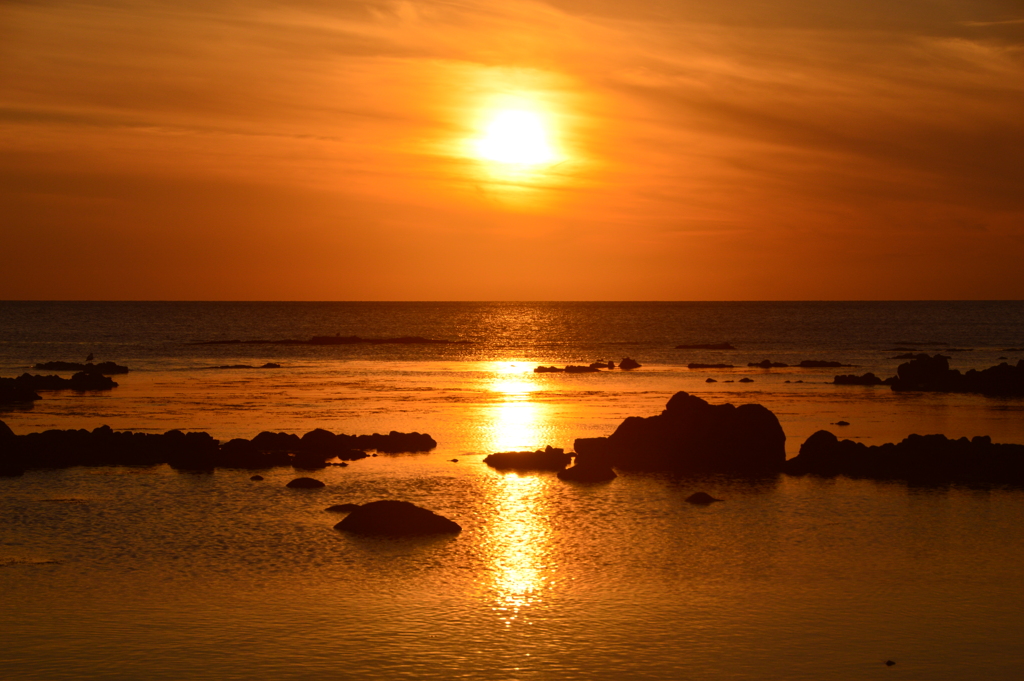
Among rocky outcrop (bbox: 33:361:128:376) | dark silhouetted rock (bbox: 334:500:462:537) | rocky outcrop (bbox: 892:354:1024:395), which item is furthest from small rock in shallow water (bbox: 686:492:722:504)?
rocky outcrop (bbox: 33:361:128:376)

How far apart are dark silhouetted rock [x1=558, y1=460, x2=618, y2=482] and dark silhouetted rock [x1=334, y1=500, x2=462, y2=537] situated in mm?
11522

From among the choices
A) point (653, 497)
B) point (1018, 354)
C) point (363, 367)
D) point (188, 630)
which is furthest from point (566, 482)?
point (1018, 354)

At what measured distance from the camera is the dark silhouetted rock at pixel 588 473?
44781 millimetres

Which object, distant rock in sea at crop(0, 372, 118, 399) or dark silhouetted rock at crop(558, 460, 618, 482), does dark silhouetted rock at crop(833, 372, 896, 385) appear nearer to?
dark silhouetted rock at crop(558, 460, 618, 482)

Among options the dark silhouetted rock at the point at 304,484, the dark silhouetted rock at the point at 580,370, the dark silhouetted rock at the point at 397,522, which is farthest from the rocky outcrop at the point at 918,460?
the dark silhouetted rock at the point at 580,370

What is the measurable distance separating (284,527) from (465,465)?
48.4 ft

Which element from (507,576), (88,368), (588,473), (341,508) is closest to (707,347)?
(88,368)

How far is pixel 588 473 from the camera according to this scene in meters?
44.8

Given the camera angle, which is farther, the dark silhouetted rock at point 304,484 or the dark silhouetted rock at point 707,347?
the dark silhouetted rock at point 707,347

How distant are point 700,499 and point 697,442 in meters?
9.78

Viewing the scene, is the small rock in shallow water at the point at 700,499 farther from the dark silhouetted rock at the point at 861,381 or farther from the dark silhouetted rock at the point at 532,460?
the dark silhouetted rock at the point at 861,381

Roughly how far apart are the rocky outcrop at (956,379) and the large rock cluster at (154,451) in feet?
196

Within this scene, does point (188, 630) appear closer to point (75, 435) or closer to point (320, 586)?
point (320, 586)

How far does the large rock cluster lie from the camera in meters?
47.5
